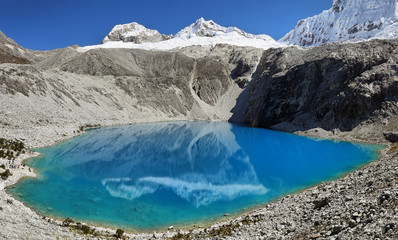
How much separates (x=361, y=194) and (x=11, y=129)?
1574 inches

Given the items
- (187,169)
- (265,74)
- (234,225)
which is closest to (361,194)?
(234,225)

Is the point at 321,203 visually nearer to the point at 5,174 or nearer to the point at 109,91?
the point at 5,174

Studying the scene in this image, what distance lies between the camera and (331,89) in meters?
63.9

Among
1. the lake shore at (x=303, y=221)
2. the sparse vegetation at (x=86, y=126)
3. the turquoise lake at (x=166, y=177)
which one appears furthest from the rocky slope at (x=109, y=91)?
the lake shore at (x=303, y=221)

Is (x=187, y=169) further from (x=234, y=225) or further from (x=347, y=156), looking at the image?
(x=347, y=156)

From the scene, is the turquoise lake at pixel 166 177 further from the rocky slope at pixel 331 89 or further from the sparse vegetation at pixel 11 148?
the rocky slope at pixel 331 89

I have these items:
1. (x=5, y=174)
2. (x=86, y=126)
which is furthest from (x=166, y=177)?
(x=86, y=126)

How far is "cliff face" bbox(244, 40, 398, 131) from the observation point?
5512 cm

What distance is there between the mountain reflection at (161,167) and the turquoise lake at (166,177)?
9cm

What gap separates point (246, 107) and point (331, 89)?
1255 inches

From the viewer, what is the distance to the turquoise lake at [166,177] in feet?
57.7

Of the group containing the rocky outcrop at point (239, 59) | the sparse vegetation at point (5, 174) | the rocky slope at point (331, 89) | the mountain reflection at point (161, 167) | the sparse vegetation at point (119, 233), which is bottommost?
the sparse vegetation at point (119, 233)

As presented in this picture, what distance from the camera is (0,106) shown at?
39.7m

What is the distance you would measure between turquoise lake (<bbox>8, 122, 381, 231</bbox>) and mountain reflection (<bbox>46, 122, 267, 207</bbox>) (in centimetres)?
9
